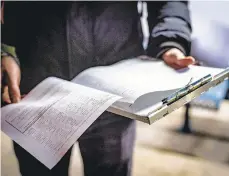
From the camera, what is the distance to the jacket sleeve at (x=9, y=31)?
53 centimetres

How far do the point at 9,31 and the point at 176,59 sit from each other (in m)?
0.29

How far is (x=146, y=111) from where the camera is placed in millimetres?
347

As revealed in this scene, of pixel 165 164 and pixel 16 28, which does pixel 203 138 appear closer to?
pixel 165 164

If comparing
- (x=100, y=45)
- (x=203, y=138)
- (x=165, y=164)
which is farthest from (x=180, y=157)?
(x=100, y=45)

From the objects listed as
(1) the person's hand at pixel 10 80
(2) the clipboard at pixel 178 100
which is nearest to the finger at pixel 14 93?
(1) the person's hand at pixel 10 80

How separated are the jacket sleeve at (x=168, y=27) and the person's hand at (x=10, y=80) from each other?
0.76 feet

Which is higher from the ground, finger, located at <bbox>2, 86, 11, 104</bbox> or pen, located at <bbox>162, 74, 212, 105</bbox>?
pen, located at <bbox>162, 74, 212, 105</bbox>

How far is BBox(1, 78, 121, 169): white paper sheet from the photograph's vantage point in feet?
1.22

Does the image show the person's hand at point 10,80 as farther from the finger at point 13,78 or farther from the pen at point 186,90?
the pen at point 186,90

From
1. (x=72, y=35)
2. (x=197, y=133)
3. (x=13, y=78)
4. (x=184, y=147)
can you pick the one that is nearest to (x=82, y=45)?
(x=72, y=35)

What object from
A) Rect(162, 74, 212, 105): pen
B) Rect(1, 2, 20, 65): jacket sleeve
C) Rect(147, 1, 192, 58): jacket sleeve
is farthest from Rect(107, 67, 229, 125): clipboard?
Rect(1, 2, 20, 65): jacket sleeve

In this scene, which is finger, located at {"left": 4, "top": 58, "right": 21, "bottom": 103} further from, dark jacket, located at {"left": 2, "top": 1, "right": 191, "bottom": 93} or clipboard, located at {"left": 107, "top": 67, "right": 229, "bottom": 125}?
clipboard, located at {"left": 107, "top": 67, "right": 229, "bottom": 125}

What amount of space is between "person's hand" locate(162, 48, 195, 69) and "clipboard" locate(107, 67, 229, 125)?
0.20 ft

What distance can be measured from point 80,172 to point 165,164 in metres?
0.33
